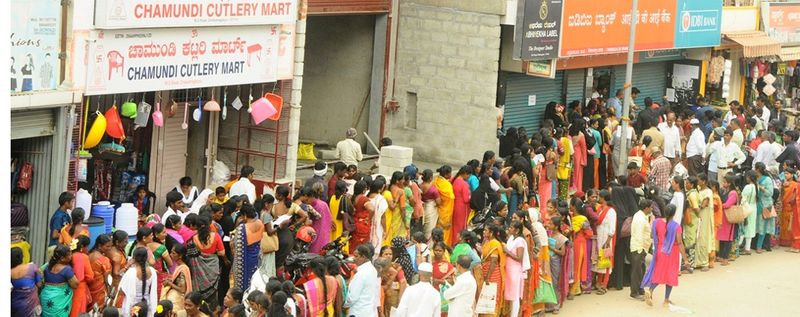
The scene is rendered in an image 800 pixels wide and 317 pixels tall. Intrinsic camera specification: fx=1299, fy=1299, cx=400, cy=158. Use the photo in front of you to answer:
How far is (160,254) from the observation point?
11938mm

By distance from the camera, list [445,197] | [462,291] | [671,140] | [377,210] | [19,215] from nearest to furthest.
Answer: [462,291] < [19,215] < [377,210] < [445,197] < [671,140]

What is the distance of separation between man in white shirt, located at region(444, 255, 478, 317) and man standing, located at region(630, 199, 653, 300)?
362 centimetres

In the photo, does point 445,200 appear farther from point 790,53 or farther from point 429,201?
point 790,53

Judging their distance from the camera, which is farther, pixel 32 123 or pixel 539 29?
pixel 539 29

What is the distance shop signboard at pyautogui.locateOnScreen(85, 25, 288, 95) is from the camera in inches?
546

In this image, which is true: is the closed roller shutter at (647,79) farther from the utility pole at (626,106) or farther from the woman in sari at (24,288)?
the woman in sari at (24,288)

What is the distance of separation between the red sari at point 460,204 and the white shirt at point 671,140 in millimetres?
6481

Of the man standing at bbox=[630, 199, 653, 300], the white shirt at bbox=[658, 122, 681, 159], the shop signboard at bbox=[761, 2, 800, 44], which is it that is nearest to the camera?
the man standing at bbox=[630, 199, 653, 300]

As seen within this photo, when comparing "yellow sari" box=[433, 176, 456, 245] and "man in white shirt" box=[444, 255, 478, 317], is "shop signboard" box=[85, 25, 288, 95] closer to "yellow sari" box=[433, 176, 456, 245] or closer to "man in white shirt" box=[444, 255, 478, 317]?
"yellow sari" box=[433, 176, 456, 245]

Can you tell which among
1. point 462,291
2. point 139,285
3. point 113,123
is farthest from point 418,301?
point 113,123

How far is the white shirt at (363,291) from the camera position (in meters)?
12.0

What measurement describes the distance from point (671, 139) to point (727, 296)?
543 centimetres

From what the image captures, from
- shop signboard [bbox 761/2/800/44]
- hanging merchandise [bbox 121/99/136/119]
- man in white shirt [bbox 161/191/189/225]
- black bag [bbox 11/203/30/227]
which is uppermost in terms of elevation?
shop signboard [bbox 761/2/800/44]

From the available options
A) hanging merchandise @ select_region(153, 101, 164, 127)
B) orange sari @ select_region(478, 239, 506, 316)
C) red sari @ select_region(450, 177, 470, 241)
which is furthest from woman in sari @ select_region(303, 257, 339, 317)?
red sari @ select_region(450, 177, 470, 241)
